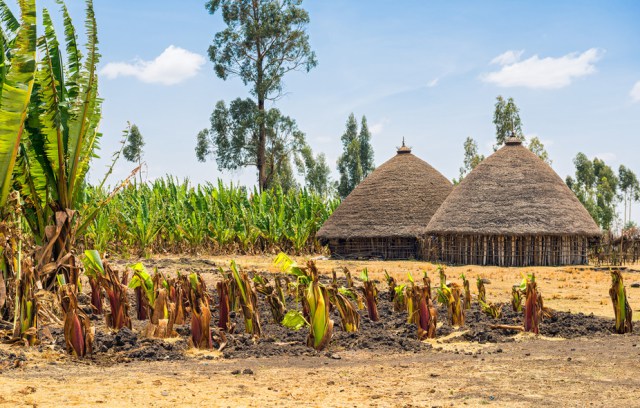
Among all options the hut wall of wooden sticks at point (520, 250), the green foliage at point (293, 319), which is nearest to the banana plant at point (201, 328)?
the green foliage at point (293, 319)

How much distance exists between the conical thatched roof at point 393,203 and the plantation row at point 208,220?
1.40 m

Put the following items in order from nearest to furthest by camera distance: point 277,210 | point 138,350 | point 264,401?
point 264,401 → point 138,350 → point 277,210

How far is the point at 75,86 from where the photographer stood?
10078 mm

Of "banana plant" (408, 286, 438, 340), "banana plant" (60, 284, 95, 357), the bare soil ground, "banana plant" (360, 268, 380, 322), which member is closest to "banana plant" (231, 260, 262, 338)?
the bare soil ground

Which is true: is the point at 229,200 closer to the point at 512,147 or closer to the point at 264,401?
the point at 512,147

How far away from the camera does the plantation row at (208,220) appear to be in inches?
928

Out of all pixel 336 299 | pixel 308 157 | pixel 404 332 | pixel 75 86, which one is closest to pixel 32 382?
pixel 336 299

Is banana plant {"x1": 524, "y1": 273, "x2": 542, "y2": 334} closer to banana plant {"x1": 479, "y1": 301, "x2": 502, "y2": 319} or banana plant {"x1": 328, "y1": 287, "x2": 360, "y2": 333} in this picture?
banana plant {"x1": 479, "y1": 301, "x2": 502, "y2": 319}

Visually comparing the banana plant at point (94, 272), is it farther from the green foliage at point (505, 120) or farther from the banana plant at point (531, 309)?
the green foliage at point (505, 120)

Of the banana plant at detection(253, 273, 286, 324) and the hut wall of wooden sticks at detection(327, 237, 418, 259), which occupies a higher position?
the hut wall of wooden sticks at detection(327, 237, 418, 259)

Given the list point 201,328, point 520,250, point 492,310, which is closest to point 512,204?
point 520,250

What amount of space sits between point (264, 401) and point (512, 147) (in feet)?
74.3

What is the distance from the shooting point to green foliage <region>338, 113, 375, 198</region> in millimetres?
51312

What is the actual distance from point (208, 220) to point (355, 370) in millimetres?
19531
